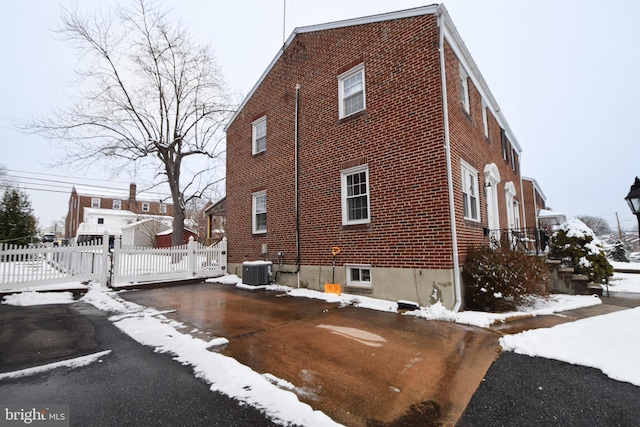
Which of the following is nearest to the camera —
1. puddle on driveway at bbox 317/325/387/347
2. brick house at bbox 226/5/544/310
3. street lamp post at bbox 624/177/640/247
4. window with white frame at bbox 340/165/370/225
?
puddle on driveway at bbox 317/325/387/347

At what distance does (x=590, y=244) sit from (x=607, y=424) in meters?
9.55

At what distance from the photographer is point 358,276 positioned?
26.2 feet

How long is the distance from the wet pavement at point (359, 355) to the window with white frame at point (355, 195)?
98.0 inches

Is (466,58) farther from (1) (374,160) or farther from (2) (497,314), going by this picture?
(2) (497,314)

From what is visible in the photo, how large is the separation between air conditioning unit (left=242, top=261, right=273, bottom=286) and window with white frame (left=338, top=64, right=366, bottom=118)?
5.51 metres

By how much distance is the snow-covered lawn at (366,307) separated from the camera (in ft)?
9.16

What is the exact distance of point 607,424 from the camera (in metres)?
2.38

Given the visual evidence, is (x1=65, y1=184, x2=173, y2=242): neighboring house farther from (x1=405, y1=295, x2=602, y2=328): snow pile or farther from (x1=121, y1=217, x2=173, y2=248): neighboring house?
(x1=405, y1=295, x2=602, y2=328): snow pile

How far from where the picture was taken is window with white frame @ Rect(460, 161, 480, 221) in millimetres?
7715

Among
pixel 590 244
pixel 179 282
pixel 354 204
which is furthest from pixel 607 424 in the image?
pixel 179 282

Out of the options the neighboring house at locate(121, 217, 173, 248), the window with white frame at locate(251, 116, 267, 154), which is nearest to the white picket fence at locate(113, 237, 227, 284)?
the window with white frame at locate(251, 116, 267, 154)

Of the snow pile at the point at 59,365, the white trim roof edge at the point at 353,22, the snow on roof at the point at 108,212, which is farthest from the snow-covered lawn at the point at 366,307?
the snow on roof at the point at 108,212

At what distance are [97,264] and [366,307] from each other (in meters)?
8.79

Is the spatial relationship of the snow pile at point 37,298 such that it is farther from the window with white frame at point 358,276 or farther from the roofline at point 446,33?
the roofline at point 446,33
